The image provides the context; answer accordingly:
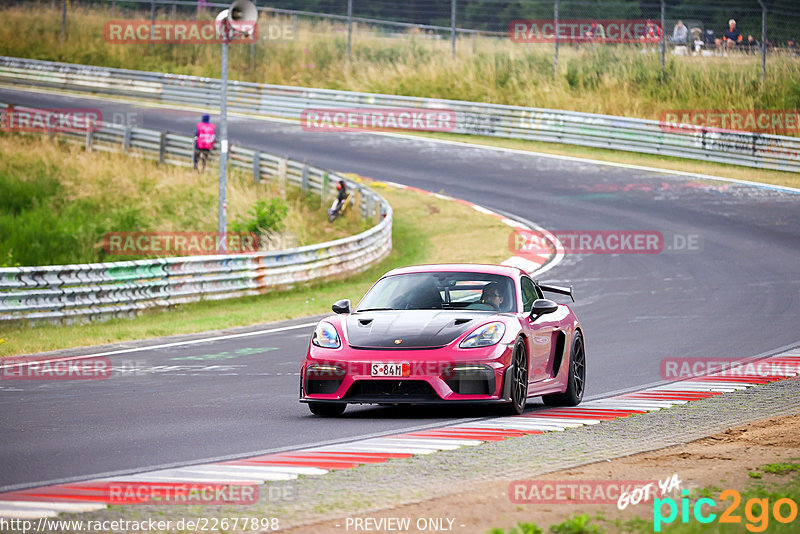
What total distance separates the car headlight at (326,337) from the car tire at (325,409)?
0.50 m

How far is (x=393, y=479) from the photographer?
22.6 feet

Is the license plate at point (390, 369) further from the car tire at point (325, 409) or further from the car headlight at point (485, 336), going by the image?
the car tire at point (325, 409)

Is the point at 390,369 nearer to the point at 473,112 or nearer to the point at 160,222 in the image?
the point at 160,222

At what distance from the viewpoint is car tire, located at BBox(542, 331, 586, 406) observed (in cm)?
1099

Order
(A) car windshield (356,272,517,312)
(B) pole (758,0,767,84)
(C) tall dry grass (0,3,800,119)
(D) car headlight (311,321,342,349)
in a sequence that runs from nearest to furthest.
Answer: (D) car headlight (311,321,342,349), (A) car windshield (356,272,517,312), (B) pole (758,0,767,84), (C) tall dry grass (0,3,800,119)

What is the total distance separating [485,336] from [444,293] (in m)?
1.08

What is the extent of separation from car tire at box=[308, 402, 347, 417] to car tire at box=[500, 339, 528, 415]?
1.41 metres

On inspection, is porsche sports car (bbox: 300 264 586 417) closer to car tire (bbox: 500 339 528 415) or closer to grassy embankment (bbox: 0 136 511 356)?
car tire (bbox: 500 339 528 415)

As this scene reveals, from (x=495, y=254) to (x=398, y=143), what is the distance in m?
15.8

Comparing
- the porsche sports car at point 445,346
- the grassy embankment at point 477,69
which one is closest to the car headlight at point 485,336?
the porsche sports car at point 445,346

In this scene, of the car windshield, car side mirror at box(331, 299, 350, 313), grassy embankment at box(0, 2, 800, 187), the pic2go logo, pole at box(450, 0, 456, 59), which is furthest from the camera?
pole at box(450, 0, 456, 59)

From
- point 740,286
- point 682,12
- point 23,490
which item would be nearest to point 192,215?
point 740,286

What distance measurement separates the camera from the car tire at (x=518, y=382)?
385 inches

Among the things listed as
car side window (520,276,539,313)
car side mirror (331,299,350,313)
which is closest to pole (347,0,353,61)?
car side window (520,276,539,313)
